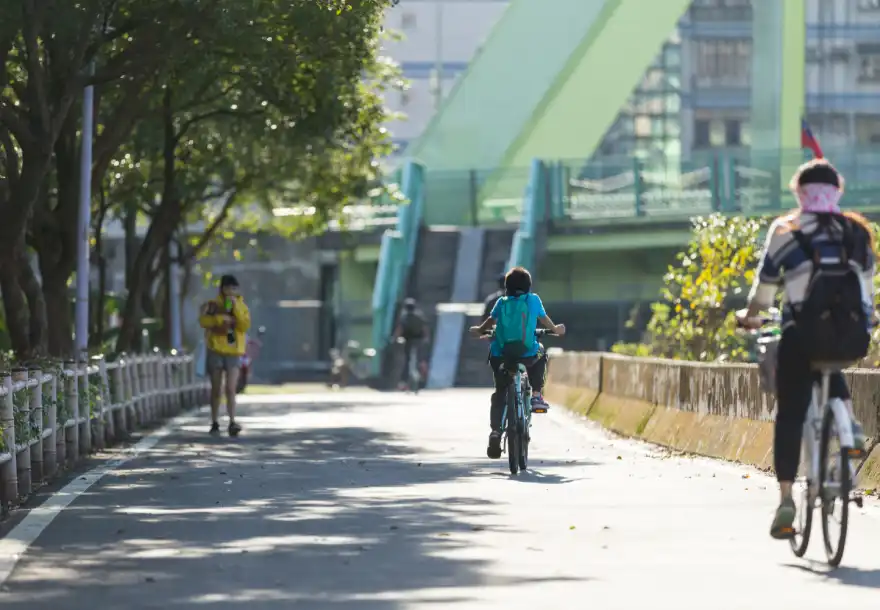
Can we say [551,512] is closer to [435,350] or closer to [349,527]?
[349,527]

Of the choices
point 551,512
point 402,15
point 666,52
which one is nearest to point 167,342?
point 551,512

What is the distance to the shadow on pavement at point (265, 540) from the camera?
1035 centimetres

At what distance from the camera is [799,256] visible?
11352 millimetres

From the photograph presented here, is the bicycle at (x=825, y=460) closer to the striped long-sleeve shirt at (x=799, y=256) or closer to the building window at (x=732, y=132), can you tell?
the striped long-sleeve shirt at (x=799, y=256)

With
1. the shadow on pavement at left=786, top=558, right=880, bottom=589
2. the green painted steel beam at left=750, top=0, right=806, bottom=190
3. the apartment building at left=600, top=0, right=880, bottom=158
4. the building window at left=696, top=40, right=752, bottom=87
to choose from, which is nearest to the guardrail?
the shadow on pavement at left=786, top=558, right=880, bottom=589

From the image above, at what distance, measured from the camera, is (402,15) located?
393 feet

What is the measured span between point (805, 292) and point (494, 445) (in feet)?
27.9

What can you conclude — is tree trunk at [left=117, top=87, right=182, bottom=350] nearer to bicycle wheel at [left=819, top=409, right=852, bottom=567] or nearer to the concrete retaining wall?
the concrete retaining wall

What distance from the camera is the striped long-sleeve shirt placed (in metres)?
11.3

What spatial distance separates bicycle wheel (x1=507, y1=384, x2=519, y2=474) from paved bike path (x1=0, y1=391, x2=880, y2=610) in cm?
14

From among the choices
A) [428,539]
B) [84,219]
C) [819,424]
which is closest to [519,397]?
[428,539]

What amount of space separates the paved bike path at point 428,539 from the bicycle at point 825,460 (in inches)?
6.0

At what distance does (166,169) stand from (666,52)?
72.4 metres

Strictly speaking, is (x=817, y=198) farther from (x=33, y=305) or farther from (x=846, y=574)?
(x=33, y=305)
